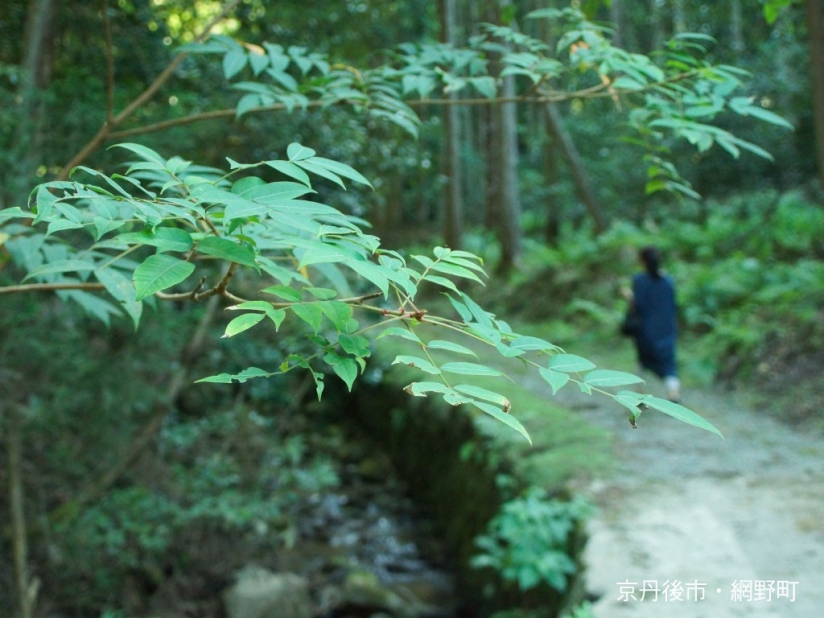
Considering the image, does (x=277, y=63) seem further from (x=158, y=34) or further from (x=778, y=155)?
(x=778, y=155)

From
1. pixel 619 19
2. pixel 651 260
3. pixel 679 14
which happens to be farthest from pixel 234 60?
pixel 619 19

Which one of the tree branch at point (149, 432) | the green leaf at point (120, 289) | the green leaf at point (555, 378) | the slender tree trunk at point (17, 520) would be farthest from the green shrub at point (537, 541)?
the green leaf at point (555, 378)

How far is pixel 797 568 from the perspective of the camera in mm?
3904

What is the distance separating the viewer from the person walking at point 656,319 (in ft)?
22.3

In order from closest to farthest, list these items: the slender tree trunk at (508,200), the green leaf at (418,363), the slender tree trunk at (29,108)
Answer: the green leaf at (418,363)
the slender tree trunk at (29,108)
the slender tree trunk at (508,200)

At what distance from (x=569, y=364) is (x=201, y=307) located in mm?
5388

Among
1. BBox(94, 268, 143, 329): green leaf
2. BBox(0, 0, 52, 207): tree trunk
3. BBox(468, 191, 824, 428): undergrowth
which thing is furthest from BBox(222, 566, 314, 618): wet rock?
BBox(94, 268, 143, 329): green leaf

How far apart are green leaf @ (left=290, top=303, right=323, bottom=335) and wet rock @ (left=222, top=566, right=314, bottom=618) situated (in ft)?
17.6

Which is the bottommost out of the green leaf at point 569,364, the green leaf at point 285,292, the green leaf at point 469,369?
the green leaf at point 569,364

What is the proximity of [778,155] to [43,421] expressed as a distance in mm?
10081

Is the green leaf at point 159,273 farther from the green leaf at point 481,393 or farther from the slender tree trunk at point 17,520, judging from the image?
the slender tree trunk at point 17,520

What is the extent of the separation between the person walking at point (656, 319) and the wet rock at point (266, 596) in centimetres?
364

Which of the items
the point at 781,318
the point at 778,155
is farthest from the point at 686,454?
the point at 778,155

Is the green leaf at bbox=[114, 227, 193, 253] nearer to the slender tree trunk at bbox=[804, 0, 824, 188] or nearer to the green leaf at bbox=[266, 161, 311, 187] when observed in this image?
the green leaf at bbox=[266, 161, 311, 187]
